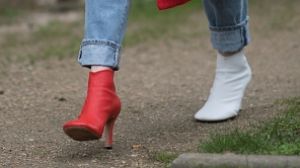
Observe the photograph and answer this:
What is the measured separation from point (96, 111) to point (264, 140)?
25.6 inches

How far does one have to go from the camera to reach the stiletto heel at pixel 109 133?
3061 mm

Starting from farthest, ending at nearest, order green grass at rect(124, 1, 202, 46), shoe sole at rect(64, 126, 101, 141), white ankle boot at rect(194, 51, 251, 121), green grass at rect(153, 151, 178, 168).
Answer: green grass at rect(124, 1, 202, 46) → white ankle boot at rect(194, 51, 251, 121) → green grass at rect(153, 151, 178, 168) → shoe sole at rect(64, 126, 101, 141)

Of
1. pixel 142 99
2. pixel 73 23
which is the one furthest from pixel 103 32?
pixel 73 23

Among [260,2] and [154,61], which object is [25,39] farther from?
[260,2]

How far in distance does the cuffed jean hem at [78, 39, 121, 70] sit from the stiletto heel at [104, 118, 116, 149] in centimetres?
22

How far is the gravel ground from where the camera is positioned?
10.3 ft

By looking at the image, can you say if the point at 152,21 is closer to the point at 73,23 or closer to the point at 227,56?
the point at 73,23

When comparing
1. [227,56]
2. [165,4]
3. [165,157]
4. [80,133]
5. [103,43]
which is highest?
[165,4]

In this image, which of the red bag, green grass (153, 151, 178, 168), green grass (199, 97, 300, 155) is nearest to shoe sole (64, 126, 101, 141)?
green grass (153, 151, 178, 168)

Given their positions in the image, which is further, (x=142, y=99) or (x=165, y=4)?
(x=142, y=99)

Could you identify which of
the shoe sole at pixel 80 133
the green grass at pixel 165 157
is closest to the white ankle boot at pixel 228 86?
the green grass at pixel 165 157

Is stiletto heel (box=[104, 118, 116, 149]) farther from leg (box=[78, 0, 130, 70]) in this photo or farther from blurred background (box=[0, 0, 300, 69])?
blurred background (box=[0, 0, 300, 69])

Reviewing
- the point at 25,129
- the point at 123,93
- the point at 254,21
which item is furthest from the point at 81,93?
the point at 254,21

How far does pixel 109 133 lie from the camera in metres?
3.09
